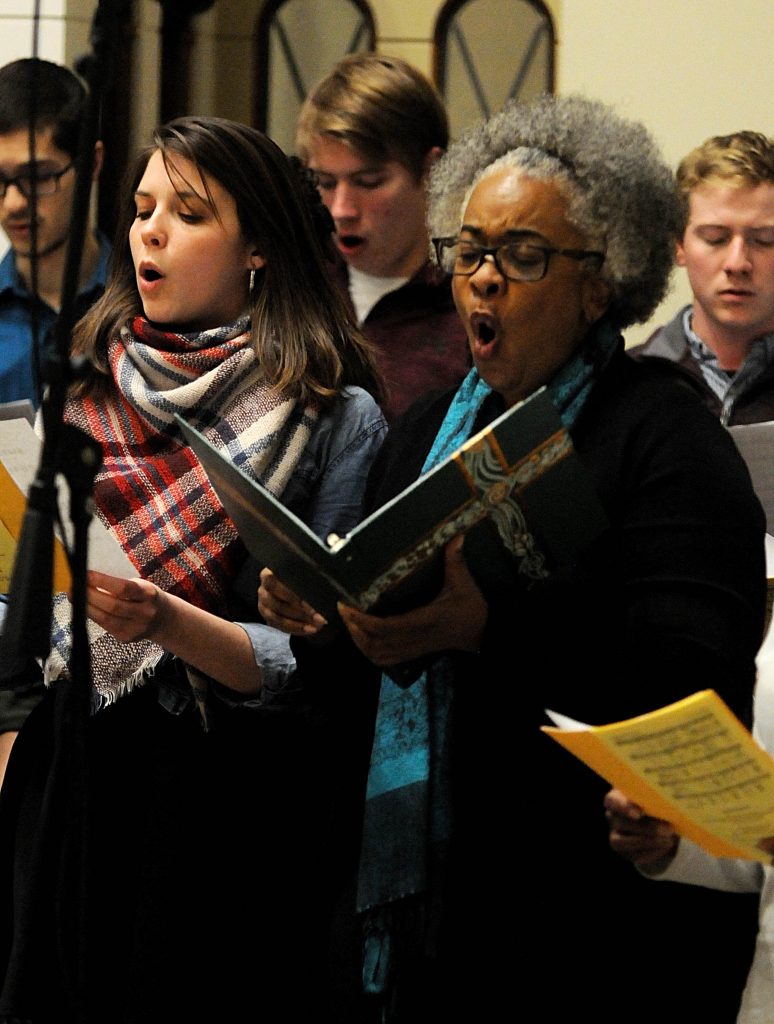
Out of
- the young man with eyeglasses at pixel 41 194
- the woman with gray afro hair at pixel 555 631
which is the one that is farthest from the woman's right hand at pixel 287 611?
the young man with eyeglasses at pixel 41 194

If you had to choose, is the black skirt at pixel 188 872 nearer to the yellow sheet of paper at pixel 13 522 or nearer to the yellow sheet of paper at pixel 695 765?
the yellow sheet of paper at pixel 13 522

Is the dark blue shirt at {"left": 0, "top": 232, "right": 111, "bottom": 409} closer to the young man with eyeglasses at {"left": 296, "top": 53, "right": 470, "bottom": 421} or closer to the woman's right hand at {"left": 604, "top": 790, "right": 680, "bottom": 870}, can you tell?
the young man with eyeglasses at {"left": 296, "top": 53, "right": 470, "bottom": 421}

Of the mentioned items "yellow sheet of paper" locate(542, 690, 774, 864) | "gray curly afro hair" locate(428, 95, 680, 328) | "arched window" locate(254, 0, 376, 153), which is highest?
"gray curly afro hair" locate(428, 95, 680, 328)

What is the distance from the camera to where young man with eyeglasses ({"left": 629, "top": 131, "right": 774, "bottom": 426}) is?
305 centimetres

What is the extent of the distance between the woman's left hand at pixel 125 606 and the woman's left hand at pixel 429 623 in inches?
13.2

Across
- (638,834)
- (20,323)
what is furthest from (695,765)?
(20,323)

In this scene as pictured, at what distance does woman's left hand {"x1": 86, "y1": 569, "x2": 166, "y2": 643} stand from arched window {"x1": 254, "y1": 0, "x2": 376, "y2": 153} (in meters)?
3.94

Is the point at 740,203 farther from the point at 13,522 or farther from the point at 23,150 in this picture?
the point at 13,522

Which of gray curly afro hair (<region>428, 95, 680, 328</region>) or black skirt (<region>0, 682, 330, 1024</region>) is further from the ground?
gray curly afro hair (<region>428, 95, 680, 328</region>)

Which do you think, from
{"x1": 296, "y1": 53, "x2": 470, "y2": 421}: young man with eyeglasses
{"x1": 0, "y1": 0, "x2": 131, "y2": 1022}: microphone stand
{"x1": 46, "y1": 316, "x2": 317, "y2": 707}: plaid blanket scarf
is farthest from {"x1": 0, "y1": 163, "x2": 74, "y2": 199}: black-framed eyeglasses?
{"x1": 0, "y1": 0, "x2": 131, "y2": 1022}: microphone stand

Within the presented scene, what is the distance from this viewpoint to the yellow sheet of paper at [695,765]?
1426mm

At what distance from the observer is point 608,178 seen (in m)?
1.95

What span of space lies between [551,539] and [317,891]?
0.67 metres

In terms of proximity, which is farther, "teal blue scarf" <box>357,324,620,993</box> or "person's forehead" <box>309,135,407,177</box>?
"person's forehead" <box>309,135,407,177</box>
